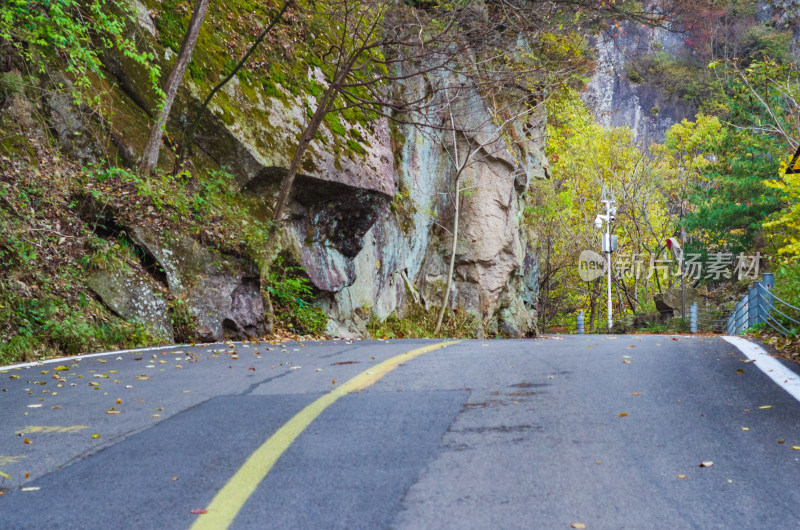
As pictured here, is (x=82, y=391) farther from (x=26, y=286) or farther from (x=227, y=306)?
(x=227, y=306)

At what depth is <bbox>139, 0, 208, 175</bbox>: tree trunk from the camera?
1200 cm

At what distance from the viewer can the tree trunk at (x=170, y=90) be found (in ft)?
39.4

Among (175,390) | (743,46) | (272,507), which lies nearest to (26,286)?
(175,390)

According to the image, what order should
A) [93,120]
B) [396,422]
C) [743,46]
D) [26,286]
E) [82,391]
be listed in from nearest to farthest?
[396,422], [82,391], [26,286], [93,120], [743,46]

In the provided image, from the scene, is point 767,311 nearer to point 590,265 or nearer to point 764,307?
point 764,307

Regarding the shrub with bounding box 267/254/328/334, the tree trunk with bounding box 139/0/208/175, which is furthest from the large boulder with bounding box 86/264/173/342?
the shrub with bounding box 267/254/328/334

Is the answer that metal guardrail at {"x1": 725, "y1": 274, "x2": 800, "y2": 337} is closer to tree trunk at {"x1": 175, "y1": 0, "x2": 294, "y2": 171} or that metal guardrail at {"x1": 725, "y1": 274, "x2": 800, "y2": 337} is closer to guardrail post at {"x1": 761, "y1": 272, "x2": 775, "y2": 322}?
guardrail post at {"x1": 761, "y1": 272, "x2": 775, "y2": 322}

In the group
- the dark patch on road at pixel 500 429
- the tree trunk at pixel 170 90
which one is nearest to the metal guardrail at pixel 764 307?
the dark patch on road at pixel 500 429

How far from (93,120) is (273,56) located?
5.31 m

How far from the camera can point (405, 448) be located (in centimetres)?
417

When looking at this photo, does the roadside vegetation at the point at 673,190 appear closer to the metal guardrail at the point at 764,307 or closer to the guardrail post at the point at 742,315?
the guardrail post at the point at 742,315

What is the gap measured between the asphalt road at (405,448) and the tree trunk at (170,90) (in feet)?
19.1

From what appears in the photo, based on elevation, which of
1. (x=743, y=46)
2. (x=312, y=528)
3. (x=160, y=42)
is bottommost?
(x=312, y=528)

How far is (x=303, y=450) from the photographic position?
4133 mm
